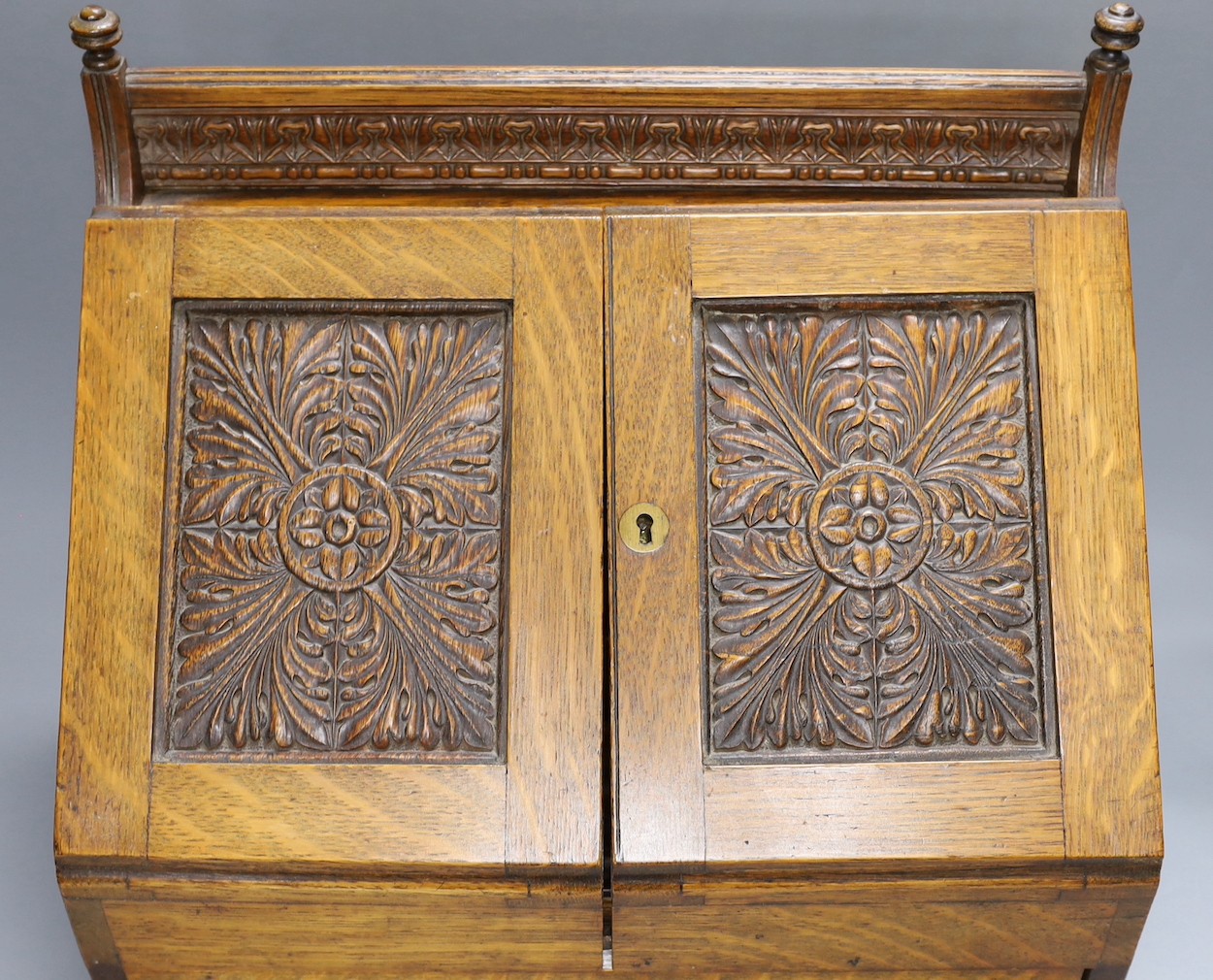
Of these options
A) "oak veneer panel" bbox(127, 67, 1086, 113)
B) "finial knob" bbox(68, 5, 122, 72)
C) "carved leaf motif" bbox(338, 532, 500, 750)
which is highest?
"finial knob" bbox(68, 5, 122, 72)

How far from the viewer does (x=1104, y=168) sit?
1.41 meters

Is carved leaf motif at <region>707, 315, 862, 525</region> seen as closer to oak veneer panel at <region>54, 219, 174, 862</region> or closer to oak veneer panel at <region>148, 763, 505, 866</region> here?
oak veneer panel at <region>148, 763, 505, 866</region>

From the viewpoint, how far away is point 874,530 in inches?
53.7

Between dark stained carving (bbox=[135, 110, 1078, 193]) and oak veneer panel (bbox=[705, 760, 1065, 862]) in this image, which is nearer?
oak veneer panel (bbox=[705, 760, 1065, 862])

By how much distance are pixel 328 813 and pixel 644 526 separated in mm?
425

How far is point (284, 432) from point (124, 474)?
0.54 ft

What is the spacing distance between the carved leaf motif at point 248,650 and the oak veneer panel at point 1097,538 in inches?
29.5

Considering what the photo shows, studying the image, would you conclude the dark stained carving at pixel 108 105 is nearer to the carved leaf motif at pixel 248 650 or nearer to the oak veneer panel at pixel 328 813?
the carved leaf motif at pixel 248 650

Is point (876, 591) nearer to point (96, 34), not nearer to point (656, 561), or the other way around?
point (656, 561)

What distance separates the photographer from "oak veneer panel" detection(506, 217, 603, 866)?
1309 mm

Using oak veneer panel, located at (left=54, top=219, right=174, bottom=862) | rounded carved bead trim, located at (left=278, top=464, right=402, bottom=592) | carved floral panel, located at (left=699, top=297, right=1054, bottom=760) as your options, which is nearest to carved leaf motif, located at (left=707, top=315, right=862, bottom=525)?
carved floral panel, located at (left=699, top=297, right=1054, bottom=760)

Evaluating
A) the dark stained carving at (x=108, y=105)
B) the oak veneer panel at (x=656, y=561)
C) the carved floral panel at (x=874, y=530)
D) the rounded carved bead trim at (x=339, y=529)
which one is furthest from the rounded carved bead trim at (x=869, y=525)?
the dark stained carving at (x=108, y=105)

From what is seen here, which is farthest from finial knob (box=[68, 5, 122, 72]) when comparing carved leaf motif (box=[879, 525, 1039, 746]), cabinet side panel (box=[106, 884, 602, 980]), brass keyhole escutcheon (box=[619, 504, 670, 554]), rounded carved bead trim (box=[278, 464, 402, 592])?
carved leaf motif (box=[879, 525, 1039, 746])

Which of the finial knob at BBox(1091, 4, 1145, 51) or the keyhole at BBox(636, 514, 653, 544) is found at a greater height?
the finial knob at BBox(1091, 4, 1145, 51)
